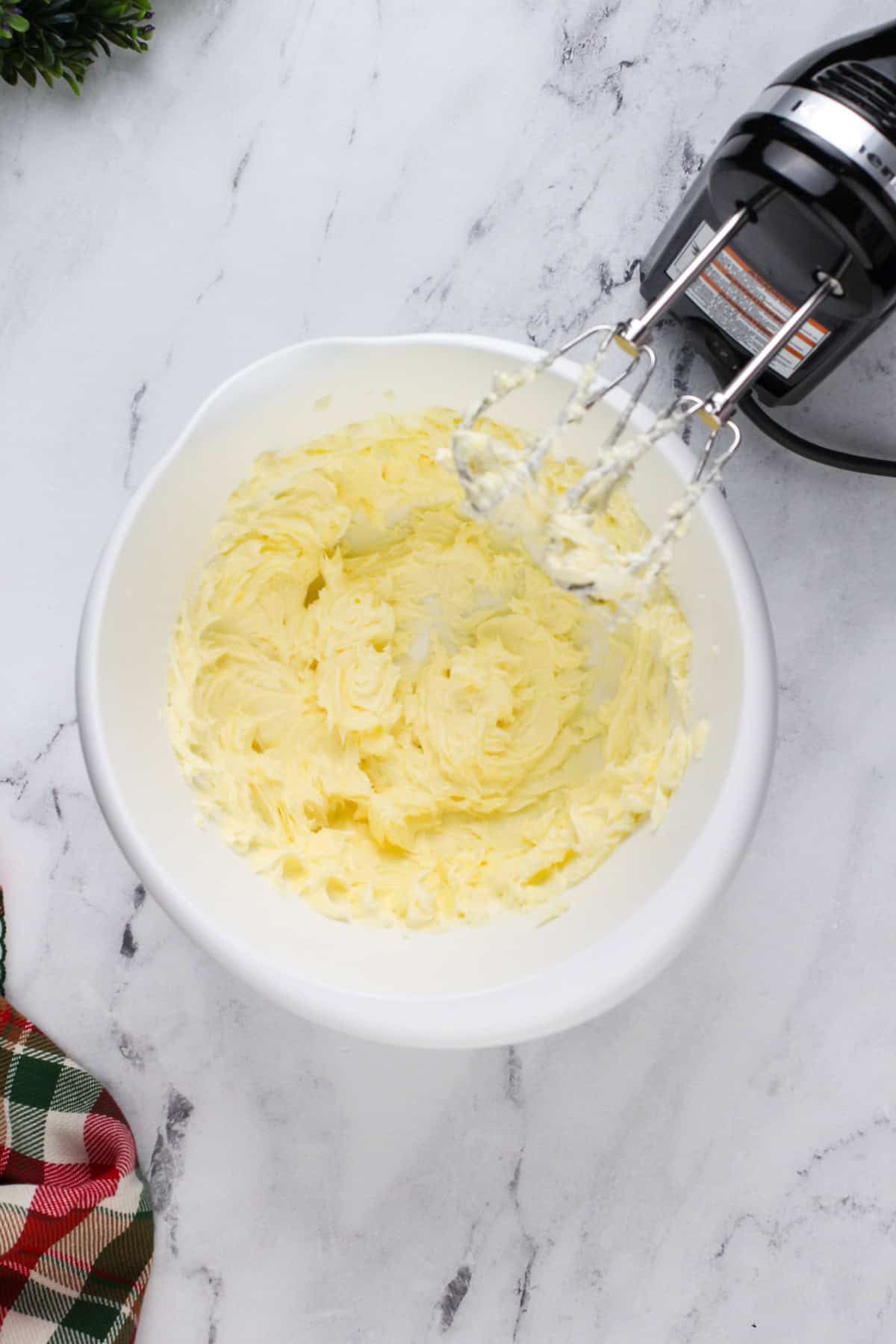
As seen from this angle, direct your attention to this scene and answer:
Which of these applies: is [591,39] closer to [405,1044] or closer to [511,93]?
[511,93]

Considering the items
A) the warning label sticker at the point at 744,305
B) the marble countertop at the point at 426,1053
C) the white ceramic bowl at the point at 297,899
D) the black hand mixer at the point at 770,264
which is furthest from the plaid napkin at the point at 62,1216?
the warning label sticker at the point at 744,305

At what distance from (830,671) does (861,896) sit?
208 millimetres

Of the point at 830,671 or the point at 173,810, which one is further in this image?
the point at 830,671

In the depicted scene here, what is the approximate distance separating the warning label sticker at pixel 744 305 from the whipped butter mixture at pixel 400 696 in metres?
0.23

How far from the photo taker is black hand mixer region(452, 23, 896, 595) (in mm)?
635

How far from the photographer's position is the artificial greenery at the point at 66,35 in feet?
2.81

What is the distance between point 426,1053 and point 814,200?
0.76 m

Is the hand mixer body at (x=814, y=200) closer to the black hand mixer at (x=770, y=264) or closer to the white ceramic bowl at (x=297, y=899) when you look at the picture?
the black hand mixer at (x=770, y=264)

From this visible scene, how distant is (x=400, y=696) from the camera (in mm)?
936

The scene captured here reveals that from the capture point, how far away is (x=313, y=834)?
89 cm

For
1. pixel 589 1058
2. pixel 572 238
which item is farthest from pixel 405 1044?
pixel 572 238

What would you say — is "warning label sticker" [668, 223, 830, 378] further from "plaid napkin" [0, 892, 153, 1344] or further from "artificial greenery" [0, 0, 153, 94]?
"plaid napkin" [0, 892, 153, 1344]

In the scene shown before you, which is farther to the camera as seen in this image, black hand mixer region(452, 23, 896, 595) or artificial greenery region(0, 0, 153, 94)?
artificial greenery region(0, 0, 153, 94)

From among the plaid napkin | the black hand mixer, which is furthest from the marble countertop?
the black hand mixer
